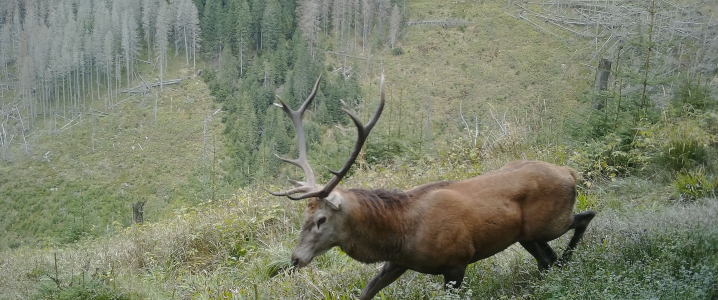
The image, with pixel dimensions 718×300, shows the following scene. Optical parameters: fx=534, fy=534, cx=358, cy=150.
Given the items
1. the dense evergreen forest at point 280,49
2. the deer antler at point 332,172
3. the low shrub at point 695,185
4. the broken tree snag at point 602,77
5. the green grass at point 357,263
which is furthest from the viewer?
the dense evergreen forest at point 280,49

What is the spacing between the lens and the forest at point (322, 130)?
548 cm

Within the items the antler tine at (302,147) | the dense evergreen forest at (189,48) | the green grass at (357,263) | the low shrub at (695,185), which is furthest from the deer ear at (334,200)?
the dense evergreen forest at (189,48)

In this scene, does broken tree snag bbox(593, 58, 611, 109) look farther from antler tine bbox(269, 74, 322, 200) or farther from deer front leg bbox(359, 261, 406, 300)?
deer front leg bbox(359, 261, 406, 300)

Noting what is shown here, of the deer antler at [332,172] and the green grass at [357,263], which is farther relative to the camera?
the deer antler at [332,172]

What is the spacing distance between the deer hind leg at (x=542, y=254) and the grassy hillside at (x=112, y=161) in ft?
172

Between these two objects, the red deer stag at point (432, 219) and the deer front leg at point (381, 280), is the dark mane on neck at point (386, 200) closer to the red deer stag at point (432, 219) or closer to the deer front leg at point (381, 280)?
the red deer stag at point (432, 219)

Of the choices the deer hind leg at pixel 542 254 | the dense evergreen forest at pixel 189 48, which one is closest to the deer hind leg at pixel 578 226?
the deer hind leg at pixel 542 254

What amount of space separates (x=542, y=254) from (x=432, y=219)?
51.8 inches

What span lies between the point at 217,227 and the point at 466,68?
74.3 meters

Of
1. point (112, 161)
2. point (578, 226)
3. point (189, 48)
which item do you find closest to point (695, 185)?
point (578, 226)

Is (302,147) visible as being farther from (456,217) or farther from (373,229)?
(456,217)

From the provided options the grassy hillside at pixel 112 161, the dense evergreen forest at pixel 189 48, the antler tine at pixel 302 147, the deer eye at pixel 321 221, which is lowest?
the grassy hillside at pixel 112 161

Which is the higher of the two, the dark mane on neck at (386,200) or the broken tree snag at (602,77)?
the broken tree snag at (602,77)

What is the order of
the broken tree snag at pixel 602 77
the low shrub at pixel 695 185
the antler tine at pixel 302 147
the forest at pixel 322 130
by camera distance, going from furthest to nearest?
the broken tree snag at pixel 602 77
the low shrub at pixel 695 185
the forest at pixel 322 130
the antler tine at pixel 302 147
